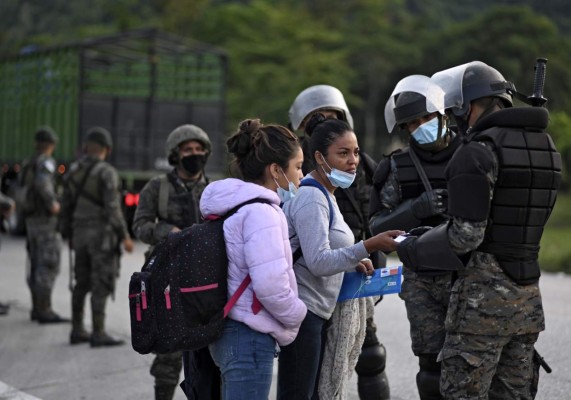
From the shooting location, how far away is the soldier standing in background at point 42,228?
8.77 m

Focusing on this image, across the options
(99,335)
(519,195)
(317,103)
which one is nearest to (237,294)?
(519,195)

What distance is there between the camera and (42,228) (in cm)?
887

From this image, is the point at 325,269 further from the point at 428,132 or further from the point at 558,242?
the point at 558,242

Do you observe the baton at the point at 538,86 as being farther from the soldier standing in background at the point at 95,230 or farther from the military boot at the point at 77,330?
the military boot at the point at 77,330

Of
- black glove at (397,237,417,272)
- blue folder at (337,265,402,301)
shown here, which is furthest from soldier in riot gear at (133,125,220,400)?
black glove at (397,237,417,272)

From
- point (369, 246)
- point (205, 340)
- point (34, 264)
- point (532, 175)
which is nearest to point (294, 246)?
point (369, 246)

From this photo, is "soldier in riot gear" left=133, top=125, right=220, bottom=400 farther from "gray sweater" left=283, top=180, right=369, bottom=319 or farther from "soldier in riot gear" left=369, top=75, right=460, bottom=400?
"gray sweater" left=283, top=180, right=369, bottom=319

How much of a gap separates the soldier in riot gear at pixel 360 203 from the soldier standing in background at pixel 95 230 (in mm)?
2627

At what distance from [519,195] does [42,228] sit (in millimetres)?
6203

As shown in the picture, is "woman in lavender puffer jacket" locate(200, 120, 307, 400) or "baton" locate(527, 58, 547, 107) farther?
"baton" locate(527, 58, 547, 107)

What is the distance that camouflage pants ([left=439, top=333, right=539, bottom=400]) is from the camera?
146 inches

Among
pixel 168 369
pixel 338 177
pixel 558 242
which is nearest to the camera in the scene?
pixel 338 177

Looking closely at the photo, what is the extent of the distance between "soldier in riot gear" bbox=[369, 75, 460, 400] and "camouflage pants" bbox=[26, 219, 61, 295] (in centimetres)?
486

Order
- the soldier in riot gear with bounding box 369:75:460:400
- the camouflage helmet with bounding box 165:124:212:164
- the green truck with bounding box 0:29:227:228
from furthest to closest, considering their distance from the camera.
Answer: the green truck with bounding box 0:29:227:228, the camouflage helmet with bounding box 165:124:212:164, the soldier in riot gear with bounding box 369:75:460:400
